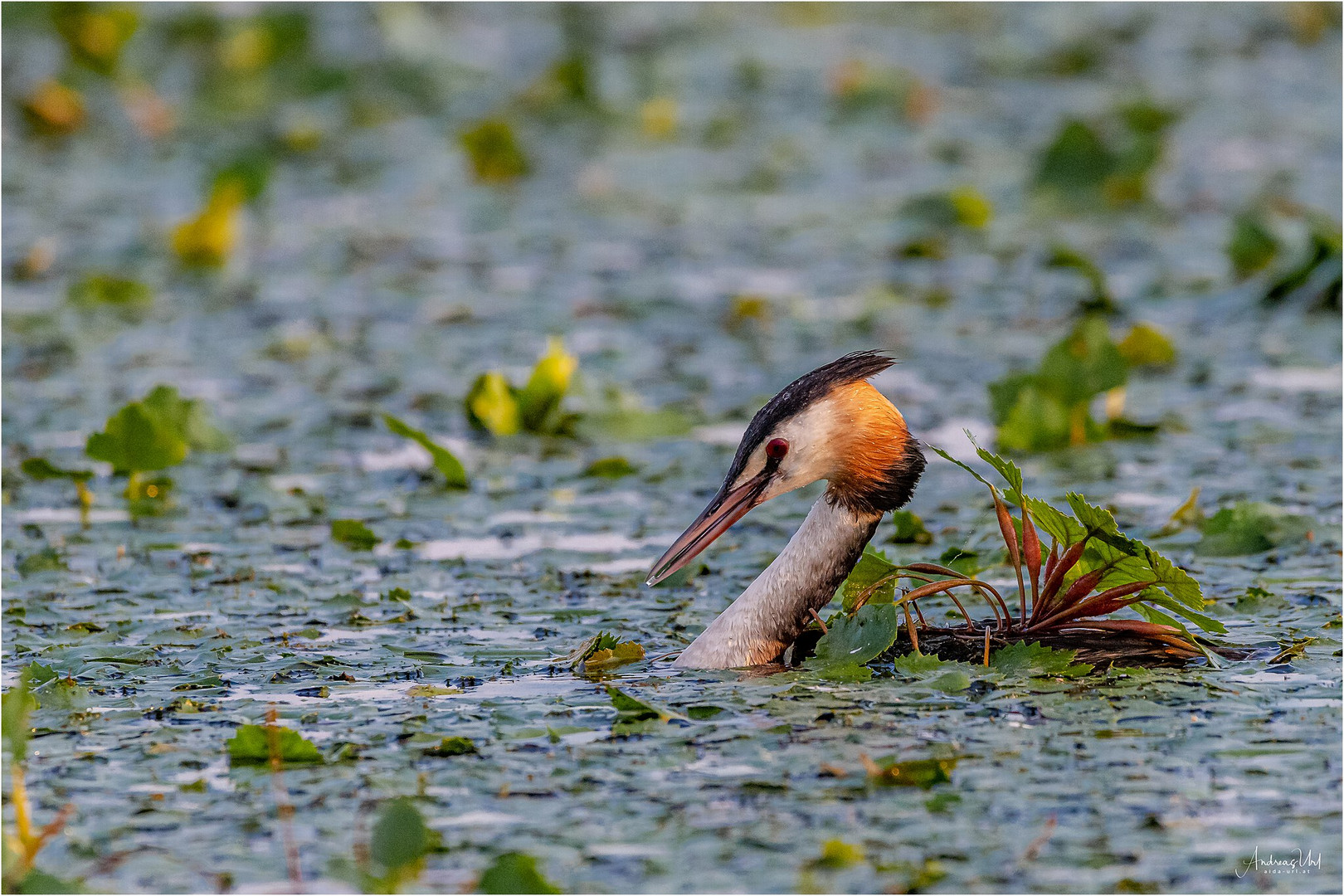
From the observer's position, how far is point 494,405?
888cm

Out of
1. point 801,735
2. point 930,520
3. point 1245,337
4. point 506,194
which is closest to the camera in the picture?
point 801,735

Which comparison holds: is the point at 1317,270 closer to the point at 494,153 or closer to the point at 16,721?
the point at 494,153

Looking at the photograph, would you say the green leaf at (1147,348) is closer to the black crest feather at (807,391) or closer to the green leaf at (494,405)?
the green leaf at (494,405)

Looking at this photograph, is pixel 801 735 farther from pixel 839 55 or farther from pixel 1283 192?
pixel 839 55

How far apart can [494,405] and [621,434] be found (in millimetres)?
604

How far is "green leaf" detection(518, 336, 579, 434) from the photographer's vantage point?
28.7 feet

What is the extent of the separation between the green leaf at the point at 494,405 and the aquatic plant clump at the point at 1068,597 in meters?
3.35

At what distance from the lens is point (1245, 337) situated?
34.5 ft

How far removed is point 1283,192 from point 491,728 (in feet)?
33.8

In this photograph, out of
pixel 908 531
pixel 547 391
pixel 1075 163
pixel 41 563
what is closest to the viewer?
pixel 41 563

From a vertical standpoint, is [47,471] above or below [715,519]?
above

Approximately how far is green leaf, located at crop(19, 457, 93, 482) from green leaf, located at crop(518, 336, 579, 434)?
2017 millimetres

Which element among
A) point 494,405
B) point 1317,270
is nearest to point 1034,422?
point 494,405

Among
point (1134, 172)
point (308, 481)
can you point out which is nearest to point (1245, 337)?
point (1134, 172)
